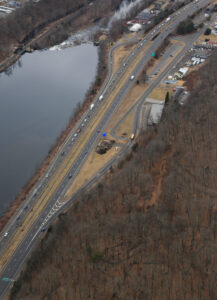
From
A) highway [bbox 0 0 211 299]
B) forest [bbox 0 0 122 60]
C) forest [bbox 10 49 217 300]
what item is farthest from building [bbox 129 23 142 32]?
forest [bbox 10 49 217 300]

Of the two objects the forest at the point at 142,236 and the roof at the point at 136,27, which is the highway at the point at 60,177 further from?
the roof at the point at 136,27

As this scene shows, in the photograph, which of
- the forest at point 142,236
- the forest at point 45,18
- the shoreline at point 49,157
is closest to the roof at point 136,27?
the forest at point 45,18

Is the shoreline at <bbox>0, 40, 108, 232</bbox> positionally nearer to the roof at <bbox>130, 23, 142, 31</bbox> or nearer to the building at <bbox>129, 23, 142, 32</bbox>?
the building at <bbox>129, 23, 142, 32</bbox>

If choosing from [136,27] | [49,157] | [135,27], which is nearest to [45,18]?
[135,27]

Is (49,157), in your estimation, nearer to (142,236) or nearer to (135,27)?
(142,236)

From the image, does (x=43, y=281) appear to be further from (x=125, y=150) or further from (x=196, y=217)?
(x=125, y=150)

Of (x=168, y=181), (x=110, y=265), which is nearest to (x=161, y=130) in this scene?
(x=168, y=181)

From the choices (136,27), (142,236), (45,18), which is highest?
(142,236)
